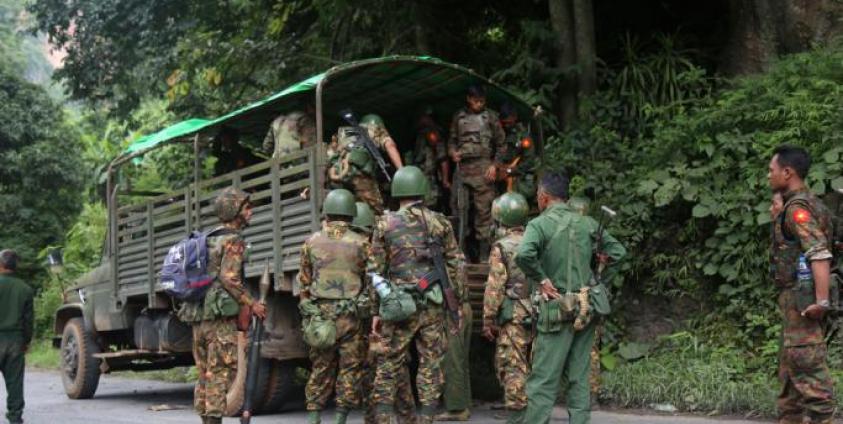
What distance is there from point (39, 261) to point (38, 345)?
2387 mm

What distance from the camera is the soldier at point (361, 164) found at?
844 centimetres

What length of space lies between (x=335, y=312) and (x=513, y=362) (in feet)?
4.45

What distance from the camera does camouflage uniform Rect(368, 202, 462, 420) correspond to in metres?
6.55

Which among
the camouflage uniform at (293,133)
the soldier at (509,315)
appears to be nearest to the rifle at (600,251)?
the soldier at (509,315)

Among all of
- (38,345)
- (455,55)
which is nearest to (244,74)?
(455,55)

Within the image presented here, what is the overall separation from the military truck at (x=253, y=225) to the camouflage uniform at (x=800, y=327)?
3146 mm

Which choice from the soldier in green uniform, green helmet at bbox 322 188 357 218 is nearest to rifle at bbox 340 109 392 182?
green helmet at bbox 322 188 357 218

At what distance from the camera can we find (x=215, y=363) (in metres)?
6.75

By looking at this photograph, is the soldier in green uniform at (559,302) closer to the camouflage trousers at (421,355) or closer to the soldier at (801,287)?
the camouflage trousers at (421,355)

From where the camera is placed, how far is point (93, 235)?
21391 millimetres

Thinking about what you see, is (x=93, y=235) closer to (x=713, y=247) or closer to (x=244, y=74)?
(x=244, y=74)

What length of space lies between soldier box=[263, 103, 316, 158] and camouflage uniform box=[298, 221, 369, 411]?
221 centimetres

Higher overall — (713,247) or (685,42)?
(685,42)

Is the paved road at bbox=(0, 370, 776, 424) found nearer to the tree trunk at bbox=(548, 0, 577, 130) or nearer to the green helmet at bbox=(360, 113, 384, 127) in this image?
the green helmet at bbox=(360, 113, 384, 127)
